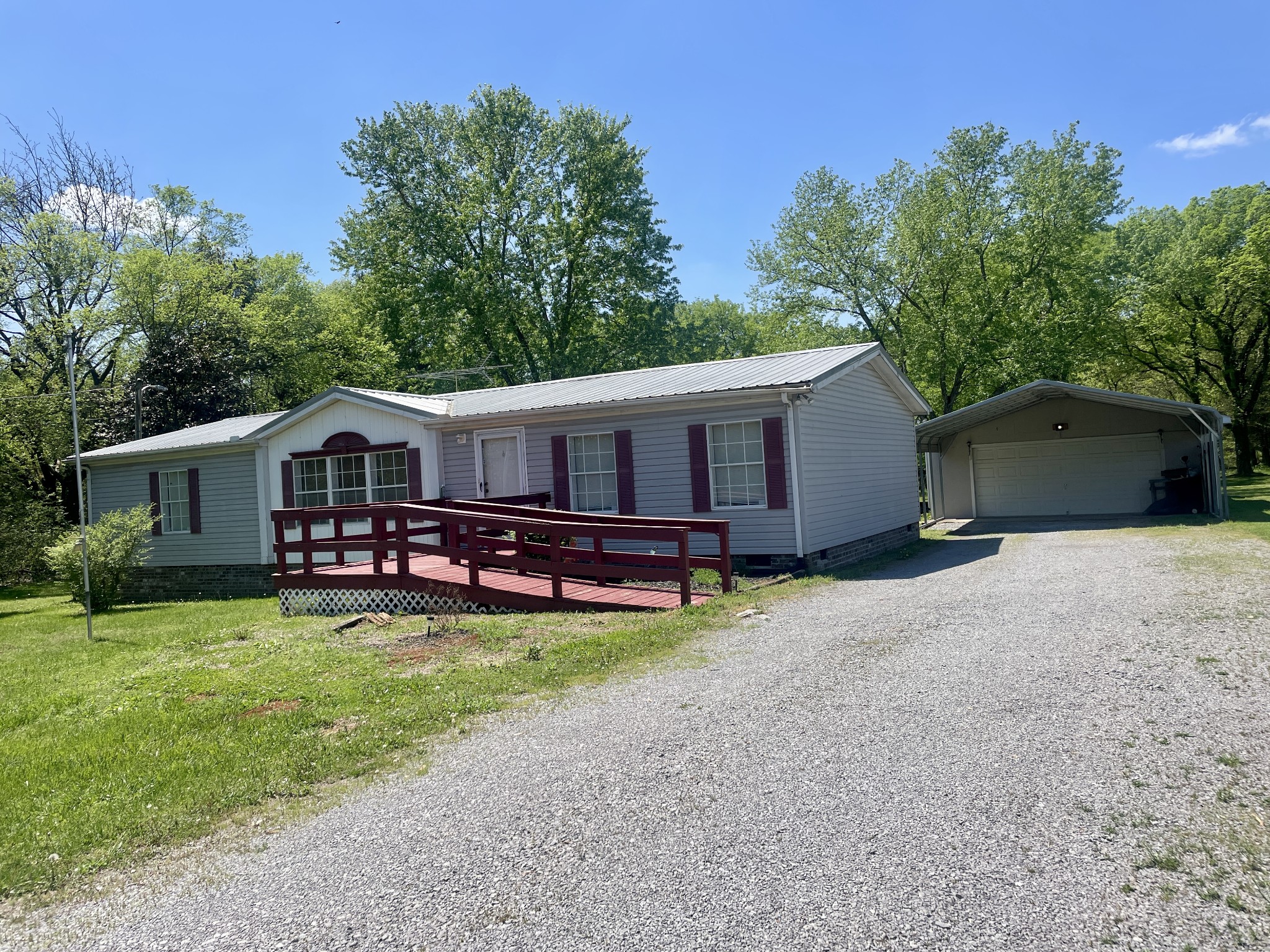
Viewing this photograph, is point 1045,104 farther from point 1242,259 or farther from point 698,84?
point 698,84

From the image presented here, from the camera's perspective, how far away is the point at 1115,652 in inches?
248

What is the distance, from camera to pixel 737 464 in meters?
12.7

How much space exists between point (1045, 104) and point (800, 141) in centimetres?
763

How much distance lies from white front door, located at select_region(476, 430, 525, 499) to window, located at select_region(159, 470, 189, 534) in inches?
287

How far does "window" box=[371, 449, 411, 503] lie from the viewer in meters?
14.9

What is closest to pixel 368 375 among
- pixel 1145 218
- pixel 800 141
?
pixel 800 141

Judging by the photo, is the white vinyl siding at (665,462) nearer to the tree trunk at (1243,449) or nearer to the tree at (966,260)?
the tree at (966,260)

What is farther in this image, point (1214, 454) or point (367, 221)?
point (367, 221)

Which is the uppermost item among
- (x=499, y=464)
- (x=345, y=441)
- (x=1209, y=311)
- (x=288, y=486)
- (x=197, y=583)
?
(x=1209, y=311)

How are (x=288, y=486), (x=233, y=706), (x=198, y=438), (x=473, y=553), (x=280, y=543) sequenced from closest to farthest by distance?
1. (x=233, y=706)
2. (x=473, y=553)
3. (x=280, y=543)
4. (x=288, y=486)
5. (x=198, y=438)

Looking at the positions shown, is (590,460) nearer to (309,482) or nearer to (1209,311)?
(309,482)

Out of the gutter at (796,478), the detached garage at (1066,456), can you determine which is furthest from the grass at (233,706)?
the detached garage at (1066,456)

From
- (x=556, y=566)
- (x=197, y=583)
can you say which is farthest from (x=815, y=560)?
(x=197, y=583)

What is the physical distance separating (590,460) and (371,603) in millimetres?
4340
